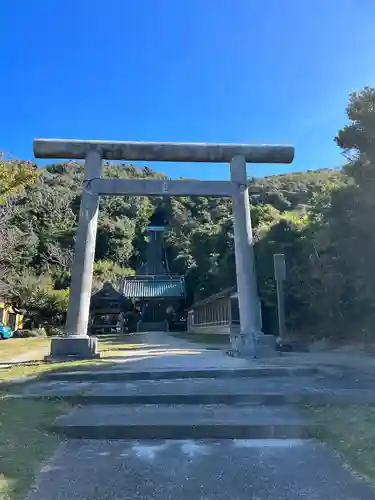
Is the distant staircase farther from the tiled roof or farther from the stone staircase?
the stone staircase

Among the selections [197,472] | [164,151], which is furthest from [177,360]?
[197,472]

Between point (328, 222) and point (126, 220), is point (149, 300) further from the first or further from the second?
point (328, 222)

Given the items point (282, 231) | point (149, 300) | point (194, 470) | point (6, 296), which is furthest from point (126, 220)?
point (194, 470)

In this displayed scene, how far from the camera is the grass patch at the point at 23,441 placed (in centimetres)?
254

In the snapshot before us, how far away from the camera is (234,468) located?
2.80m

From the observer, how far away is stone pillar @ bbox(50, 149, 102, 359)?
7520 mm

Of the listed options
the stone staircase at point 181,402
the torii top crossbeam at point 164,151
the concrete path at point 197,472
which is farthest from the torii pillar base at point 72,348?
the concrete path at point 197,472

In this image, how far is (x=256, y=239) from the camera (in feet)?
56.2

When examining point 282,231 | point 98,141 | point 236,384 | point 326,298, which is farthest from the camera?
point 282,231

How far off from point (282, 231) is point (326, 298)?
481 cm

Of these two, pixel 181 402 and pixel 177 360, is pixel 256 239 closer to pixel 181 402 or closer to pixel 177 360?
pixel 177 360

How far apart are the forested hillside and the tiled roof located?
4.67 feet

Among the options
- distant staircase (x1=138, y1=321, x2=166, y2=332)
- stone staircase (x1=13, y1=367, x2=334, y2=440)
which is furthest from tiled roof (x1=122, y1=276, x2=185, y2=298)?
stone staircase (x1=13, y1=367, x2=334, y2=440)

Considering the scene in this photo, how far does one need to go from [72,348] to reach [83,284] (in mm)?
1288
